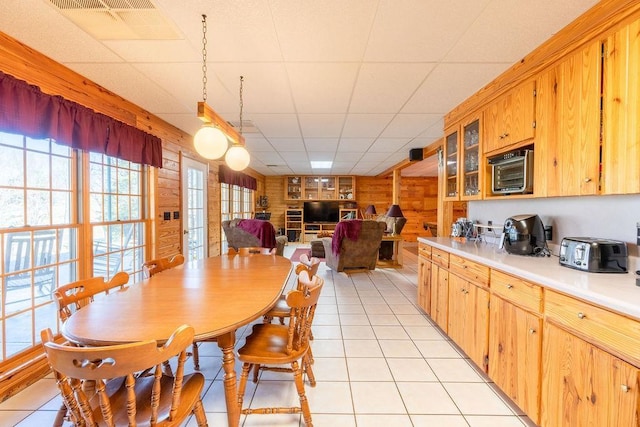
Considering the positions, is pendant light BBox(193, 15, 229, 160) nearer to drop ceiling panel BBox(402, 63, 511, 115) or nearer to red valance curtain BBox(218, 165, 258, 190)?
drop ceiling panel BBox(402, 63, 511, 115)

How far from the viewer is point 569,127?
1.80 m

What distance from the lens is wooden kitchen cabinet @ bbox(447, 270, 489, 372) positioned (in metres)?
2.03

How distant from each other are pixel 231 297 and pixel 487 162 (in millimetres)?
2585

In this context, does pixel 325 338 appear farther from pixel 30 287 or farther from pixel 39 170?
pixel 39 170

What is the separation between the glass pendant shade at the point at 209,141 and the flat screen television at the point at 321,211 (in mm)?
7844

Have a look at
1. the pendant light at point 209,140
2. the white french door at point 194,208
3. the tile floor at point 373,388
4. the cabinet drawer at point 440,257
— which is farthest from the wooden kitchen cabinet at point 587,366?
the white french door at point 194,208

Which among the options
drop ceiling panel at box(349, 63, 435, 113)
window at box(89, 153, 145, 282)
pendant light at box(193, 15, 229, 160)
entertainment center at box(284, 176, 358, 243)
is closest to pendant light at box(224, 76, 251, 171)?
pendant light at box(193, 15, 229, 160)

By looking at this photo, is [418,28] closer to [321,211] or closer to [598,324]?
[598,324]

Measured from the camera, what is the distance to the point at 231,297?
165 cm

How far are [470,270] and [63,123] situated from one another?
3.37m

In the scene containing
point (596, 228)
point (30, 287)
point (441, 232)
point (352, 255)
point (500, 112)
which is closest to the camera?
point (596, 228)

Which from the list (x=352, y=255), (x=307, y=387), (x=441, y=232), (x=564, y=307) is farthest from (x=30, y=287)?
(x=441, y=232)

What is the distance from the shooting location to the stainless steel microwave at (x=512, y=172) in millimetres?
2168

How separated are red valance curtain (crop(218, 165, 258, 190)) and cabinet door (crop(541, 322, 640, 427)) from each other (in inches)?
215
